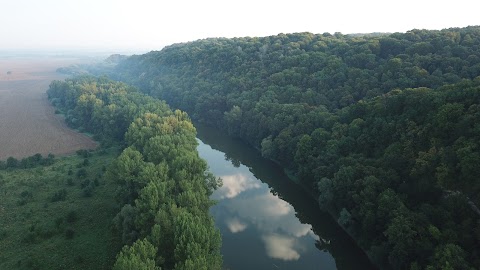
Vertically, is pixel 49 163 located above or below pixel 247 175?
above

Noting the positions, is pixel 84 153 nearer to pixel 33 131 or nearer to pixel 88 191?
pixel 88 191

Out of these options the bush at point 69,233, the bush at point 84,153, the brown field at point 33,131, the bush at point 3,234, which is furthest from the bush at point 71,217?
the brown field at point 33,131

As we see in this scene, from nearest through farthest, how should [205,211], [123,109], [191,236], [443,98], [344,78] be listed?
[191,236] < [205,211] < [443,98] < [344,78] < [123,109]

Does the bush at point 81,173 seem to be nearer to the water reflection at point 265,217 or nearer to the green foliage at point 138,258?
the water reflection at point 265,217

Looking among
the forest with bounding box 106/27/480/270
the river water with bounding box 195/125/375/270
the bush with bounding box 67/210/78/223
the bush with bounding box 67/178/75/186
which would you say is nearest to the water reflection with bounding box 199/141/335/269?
the river water with bounding box 195/125/375/270

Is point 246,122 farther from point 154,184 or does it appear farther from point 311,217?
point 154,184

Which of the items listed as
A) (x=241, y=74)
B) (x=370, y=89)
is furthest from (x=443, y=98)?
(x=241, y=74)

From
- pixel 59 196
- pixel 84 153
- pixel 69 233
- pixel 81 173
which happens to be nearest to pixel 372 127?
pixel 69 233
